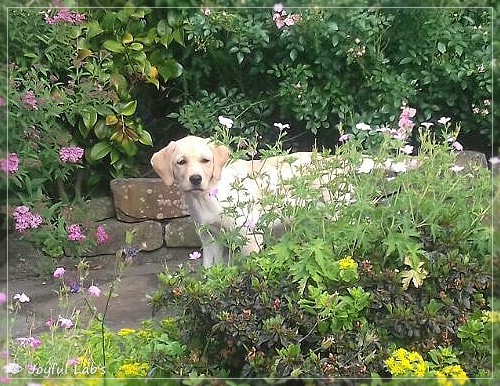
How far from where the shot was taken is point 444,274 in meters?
2.40

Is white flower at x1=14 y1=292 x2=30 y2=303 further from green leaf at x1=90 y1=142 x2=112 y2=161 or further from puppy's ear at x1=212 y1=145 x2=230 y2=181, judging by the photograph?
puppy's ear at x1=212 y1=145 x2=230 y2=181

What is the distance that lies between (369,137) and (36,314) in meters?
1.02

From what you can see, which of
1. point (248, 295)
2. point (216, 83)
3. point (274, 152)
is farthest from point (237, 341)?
point (216, 83)

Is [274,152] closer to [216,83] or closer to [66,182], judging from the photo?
[216,83]

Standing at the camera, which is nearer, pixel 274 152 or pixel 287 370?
pixel 287 370

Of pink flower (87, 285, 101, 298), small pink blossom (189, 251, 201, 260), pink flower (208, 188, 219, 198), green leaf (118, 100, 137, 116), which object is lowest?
pink flower (87, 285, 101, 298)

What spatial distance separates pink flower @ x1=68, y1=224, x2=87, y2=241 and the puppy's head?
0.88 ft

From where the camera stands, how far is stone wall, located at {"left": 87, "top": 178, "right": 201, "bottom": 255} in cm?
246

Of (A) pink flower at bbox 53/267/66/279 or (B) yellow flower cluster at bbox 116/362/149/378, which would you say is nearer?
(B) yellow flower cluster at bbox 116/362/149/378

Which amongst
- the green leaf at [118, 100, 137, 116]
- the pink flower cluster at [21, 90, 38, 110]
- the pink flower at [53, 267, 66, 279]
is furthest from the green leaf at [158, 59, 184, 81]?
the pink flower at [53, 267, 66, 279]

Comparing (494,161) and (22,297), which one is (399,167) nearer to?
(494,161)

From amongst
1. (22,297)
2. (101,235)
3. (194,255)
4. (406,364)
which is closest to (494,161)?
(406,364)

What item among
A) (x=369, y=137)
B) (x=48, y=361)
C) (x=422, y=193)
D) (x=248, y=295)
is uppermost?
(x=369, y=137)

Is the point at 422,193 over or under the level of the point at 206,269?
over
